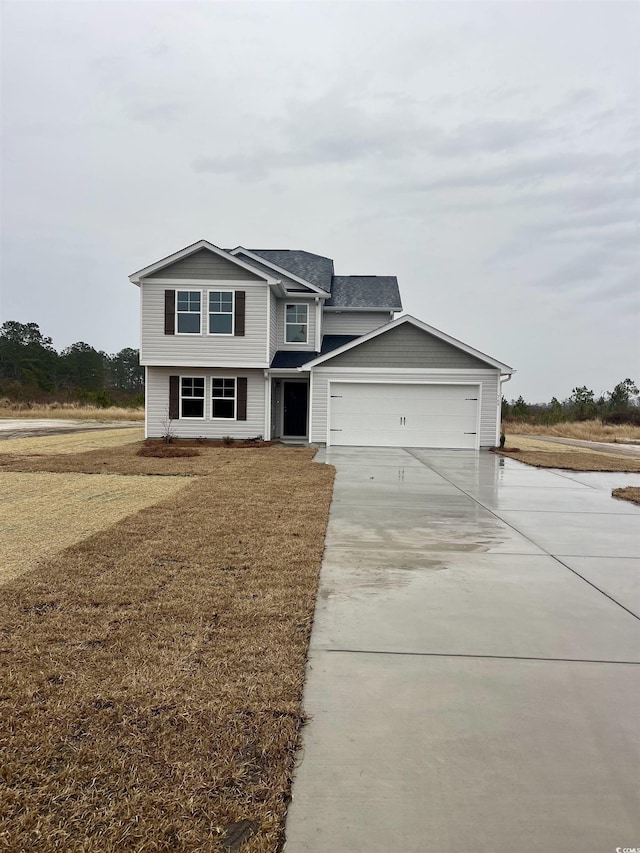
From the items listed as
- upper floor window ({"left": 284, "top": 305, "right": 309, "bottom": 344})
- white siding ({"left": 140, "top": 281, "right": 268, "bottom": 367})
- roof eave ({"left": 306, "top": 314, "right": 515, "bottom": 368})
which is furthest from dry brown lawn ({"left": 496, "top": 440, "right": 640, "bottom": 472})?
white siding ({"left": 140, "top": 281, "right": 268, "bottom": 367})

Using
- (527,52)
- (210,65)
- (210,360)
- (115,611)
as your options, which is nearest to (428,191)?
(527,52)

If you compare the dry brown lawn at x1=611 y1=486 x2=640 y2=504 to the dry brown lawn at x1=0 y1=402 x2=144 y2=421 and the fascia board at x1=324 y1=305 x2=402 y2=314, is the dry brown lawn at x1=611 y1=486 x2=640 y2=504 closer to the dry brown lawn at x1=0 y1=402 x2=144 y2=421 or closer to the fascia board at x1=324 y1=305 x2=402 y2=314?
the fascia board at x1=324 y1=305 x2=402 y2=314

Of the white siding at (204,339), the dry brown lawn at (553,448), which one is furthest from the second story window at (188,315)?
the dry brown lawn at (553,448)

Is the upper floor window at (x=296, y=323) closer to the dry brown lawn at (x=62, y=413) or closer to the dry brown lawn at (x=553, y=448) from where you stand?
the dry brown lawn at (x=553, y=448)

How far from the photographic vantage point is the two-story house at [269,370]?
1947cm

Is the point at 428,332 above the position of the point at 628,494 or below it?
above

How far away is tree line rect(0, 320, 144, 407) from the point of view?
5812 centimetres

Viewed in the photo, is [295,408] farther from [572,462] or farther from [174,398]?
[572,462]

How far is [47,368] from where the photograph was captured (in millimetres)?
68062

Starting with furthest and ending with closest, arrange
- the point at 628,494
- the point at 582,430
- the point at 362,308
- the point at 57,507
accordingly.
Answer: the point at 582,430 < the point at 362,308 < the point at 628,494 < the point at 57,507

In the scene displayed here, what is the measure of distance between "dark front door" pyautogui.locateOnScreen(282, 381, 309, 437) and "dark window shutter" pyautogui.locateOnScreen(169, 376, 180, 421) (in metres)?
3.99

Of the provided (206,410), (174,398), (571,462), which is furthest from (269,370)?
(571,462)

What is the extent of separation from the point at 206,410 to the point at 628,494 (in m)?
13.8

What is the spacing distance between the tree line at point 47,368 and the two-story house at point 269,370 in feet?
121
